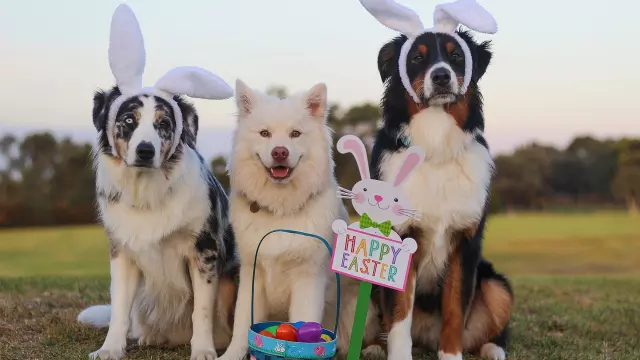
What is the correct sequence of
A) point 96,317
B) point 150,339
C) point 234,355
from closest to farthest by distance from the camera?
point 234,355 < point 150,339 < point 96,317

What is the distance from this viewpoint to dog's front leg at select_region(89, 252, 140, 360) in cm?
375

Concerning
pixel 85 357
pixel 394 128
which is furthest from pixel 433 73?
pixel 85 357

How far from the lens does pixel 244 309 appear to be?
3.65 m


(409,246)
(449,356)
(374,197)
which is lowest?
(449,356)

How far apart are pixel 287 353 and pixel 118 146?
1582 millimetres

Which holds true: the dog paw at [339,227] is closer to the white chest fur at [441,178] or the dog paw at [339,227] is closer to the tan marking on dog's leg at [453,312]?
the white chest fur at [441,178]

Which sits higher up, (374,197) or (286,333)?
(374,197)

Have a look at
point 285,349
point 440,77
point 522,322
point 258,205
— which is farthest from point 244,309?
point 522,322

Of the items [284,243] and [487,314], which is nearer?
[284,243]

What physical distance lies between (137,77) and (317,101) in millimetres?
1125

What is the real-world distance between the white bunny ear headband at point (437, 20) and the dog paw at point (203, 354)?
194 cm

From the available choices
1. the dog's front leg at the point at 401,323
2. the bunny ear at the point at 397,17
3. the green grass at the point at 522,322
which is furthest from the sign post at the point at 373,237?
the green grass at the point at 522,322

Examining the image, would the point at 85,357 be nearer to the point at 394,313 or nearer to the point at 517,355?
the point at 394,313

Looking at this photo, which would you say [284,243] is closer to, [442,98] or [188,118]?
[188,118]
